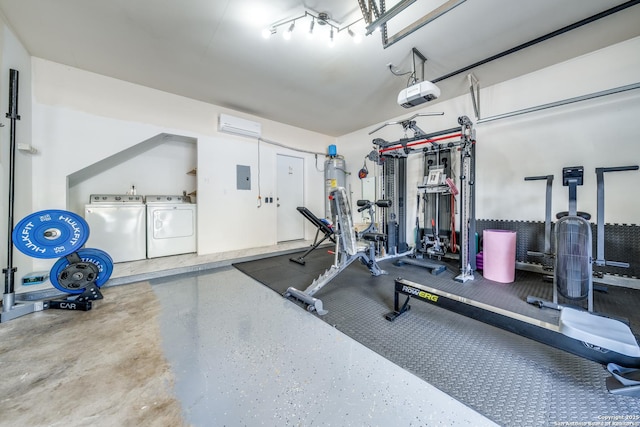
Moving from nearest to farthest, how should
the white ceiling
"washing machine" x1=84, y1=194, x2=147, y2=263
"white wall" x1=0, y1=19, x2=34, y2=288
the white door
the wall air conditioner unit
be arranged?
1. the white ceiling
2. "white wall" x1=0, y1=19, x2=34, y2=288
3. "washing machine" x1=84, y1=194, x2=147, y2=263
4. the wall air conditioner unit
5. the white door

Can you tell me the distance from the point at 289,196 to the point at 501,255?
459cm

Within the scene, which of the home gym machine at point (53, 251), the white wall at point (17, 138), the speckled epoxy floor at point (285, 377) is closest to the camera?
the speckled epoxy floor at point (285, 377)

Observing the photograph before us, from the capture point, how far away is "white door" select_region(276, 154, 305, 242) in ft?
19.5

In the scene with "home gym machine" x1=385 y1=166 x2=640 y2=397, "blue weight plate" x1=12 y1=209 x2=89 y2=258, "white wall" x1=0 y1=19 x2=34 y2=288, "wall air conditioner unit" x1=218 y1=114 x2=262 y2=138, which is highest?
"wall air conditioner unit" x1=218 y1=114 x2=262 y2=138

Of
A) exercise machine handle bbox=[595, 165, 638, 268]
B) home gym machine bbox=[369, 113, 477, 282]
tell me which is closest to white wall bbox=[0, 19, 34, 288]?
home gym machine bbox=[369, 113, 477, 282]

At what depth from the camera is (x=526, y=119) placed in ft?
11.5

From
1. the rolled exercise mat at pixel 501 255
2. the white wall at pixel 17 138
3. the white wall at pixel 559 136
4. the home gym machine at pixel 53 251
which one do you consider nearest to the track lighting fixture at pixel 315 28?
the white wall at pixel 559 136

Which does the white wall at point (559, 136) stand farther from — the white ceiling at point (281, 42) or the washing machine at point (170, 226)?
the washing machine at point (170, 226)

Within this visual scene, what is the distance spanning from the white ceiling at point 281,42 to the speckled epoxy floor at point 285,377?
9.76 ft

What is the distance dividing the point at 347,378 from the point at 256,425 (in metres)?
0.57

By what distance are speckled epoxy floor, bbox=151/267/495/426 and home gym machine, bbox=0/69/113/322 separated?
1.02 meters

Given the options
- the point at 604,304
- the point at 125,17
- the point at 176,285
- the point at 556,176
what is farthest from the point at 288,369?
the point at 556,176

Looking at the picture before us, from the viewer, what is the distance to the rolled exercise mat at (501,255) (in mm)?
3008

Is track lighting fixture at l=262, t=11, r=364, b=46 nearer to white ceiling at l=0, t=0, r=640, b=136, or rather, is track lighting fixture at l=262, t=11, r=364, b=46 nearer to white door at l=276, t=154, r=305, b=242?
white ceiling at l=0, t=0, r=640, b=136
